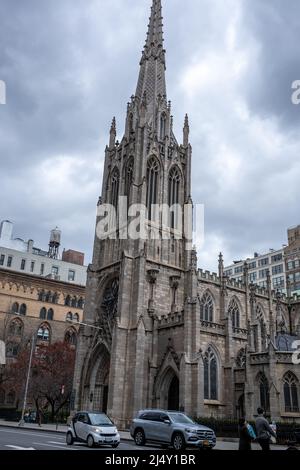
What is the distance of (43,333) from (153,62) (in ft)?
129

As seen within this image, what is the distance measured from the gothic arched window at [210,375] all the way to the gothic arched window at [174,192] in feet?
50.8

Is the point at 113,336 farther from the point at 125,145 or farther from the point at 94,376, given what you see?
the point at 125,145

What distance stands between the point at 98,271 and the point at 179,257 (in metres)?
8.50

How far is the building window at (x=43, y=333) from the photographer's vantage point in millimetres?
63944

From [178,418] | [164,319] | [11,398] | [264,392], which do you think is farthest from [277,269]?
[178,418]

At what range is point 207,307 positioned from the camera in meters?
45.4

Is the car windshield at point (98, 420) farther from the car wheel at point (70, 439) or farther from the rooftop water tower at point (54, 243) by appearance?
the rooftop water tower at point (54, 243)

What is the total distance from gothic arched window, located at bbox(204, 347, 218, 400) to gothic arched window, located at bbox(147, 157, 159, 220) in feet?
50.0

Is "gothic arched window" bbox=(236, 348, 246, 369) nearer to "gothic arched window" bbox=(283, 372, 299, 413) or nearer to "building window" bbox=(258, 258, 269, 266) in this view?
"gothic arched window" bbox=(283, 372, 299, 413)

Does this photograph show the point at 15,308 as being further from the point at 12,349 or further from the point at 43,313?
the point at 12,349

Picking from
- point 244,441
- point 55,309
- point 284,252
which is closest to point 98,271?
point 55,309

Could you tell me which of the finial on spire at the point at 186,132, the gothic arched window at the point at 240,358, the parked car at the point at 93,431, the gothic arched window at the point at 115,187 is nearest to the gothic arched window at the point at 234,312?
the gothic arched window at the point at 240,358

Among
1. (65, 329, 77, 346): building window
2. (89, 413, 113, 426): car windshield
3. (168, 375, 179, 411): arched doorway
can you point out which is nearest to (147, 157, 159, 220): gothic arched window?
(168, 375, 179, 411): arched doorway

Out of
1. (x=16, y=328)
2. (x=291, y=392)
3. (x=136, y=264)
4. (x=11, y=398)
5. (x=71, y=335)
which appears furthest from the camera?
(x=71, y=335)
